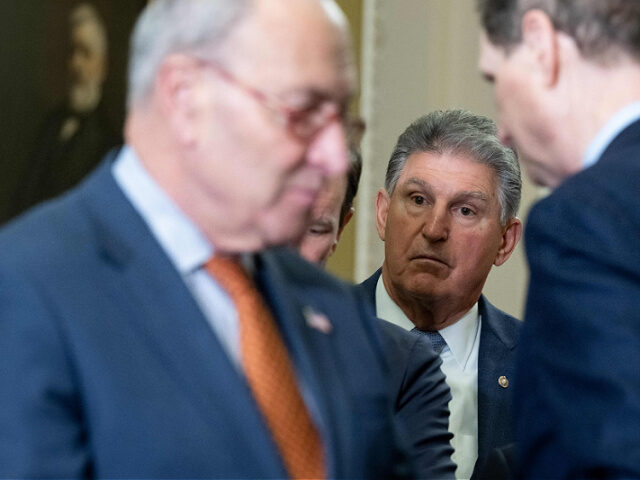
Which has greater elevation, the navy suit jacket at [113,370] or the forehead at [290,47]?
the forehead at [290,47]

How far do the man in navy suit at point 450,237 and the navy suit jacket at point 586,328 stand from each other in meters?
2.01

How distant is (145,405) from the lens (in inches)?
80.3

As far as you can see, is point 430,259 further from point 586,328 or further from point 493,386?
point 586,328

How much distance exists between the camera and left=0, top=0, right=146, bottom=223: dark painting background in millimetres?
5648

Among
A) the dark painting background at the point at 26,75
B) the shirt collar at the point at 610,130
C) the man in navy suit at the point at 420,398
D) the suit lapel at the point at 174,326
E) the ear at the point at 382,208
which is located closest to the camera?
the suit lapel at the point at 174,326

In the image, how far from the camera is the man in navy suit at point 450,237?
179 inches

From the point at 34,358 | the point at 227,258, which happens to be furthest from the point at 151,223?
the point at 34,358

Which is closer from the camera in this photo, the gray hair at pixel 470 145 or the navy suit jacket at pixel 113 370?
the navy suit jacket at pixel 113 370

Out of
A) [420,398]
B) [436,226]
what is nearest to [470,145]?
[436,226]

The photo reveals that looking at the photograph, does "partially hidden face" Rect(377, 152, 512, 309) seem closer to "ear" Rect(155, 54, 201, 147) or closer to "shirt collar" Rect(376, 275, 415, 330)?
"shirt collar" Rect(376, 275, 415, 330)

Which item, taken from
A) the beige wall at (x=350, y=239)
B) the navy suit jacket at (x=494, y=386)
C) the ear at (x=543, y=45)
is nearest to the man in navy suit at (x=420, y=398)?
the navy suit jacket at (x=494, y=386)

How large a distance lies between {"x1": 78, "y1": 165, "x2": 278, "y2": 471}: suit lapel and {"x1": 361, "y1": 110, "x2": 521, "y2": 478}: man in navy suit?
2.34 metres

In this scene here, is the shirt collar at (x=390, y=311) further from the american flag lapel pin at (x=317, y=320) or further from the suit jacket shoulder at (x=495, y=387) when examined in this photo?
the american flag lapel pin at (x=317, y=320)

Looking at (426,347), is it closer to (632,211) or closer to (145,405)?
(632,211)
